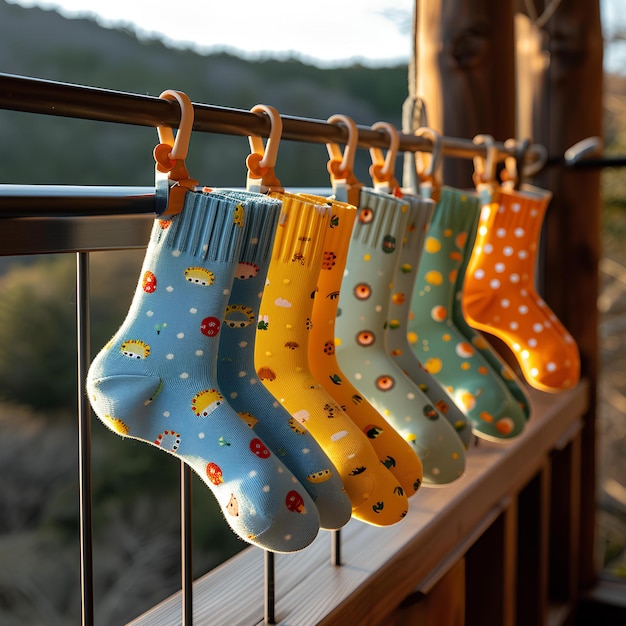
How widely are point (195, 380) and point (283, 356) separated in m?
0.12

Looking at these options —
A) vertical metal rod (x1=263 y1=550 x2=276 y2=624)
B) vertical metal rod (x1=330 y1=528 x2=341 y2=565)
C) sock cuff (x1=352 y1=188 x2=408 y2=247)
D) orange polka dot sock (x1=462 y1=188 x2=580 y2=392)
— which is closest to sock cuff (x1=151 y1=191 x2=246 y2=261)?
sock cuff (x1=352 y1=188 x2=408 y2=247)

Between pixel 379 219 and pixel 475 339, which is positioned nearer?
pixel 379 219

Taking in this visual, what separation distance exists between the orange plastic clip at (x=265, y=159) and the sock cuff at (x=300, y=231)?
0.03 m

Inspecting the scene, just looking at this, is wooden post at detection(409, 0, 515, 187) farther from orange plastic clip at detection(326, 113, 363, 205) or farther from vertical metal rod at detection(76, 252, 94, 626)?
vertical metal rod at detection(76, 252, 94, 626)

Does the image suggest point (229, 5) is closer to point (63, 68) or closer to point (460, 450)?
point (63, 68)

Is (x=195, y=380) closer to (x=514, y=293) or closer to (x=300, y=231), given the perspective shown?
(x=300, y=231)

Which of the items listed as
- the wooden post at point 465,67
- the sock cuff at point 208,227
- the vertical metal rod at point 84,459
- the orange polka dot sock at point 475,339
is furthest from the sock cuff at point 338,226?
the wooden post at point 465,67

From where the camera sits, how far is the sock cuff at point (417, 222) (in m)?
1.02

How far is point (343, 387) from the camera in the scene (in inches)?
36.3

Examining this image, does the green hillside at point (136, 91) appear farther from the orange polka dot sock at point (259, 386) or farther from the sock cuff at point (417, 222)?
the orange polka dot sock at point (259, 386)

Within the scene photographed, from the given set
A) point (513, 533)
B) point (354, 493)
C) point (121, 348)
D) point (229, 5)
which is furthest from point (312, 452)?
point (229, 5)

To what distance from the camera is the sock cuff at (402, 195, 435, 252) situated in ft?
3.34

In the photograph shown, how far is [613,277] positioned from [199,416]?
19.0ft

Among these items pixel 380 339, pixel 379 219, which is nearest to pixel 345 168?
pixel 379 219
